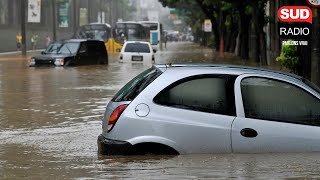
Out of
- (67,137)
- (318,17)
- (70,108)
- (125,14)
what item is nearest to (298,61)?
(318,17)

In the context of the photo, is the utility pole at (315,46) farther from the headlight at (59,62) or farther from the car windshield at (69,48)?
the car windshield at (69,48)

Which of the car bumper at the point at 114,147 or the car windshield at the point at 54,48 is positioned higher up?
the car windshield at the point at 54,48

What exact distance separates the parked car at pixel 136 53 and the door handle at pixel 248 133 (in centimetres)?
2703

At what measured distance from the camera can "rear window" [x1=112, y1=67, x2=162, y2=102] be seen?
24.1ft

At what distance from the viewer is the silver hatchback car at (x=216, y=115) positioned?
279 inches

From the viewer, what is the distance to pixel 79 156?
8.69 meters

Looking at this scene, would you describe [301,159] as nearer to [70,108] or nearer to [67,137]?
[67,137]

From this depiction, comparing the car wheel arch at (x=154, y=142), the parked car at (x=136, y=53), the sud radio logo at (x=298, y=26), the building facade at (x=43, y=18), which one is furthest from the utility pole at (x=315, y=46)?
the building facade at (x=43, y=18)

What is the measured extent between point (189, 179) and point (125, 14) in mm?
145795

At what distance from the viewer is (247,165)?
6.99 m

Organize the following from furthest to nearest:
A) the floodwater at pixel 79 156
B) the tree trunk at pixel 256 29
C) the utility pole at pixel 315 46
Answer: the tree trunk at pixel 256 29, the utility pole at pixel 315 46, the floodwater at pixel 79 156

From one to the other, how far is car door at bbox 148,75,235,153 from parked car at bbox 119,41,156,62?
88.0 ft

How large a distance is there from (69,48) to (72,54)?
448 mm

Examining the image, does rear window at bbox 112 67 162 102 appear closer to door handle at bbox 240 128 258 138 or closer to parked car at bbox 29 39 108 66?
door handle at bbox 240 128 258 138
